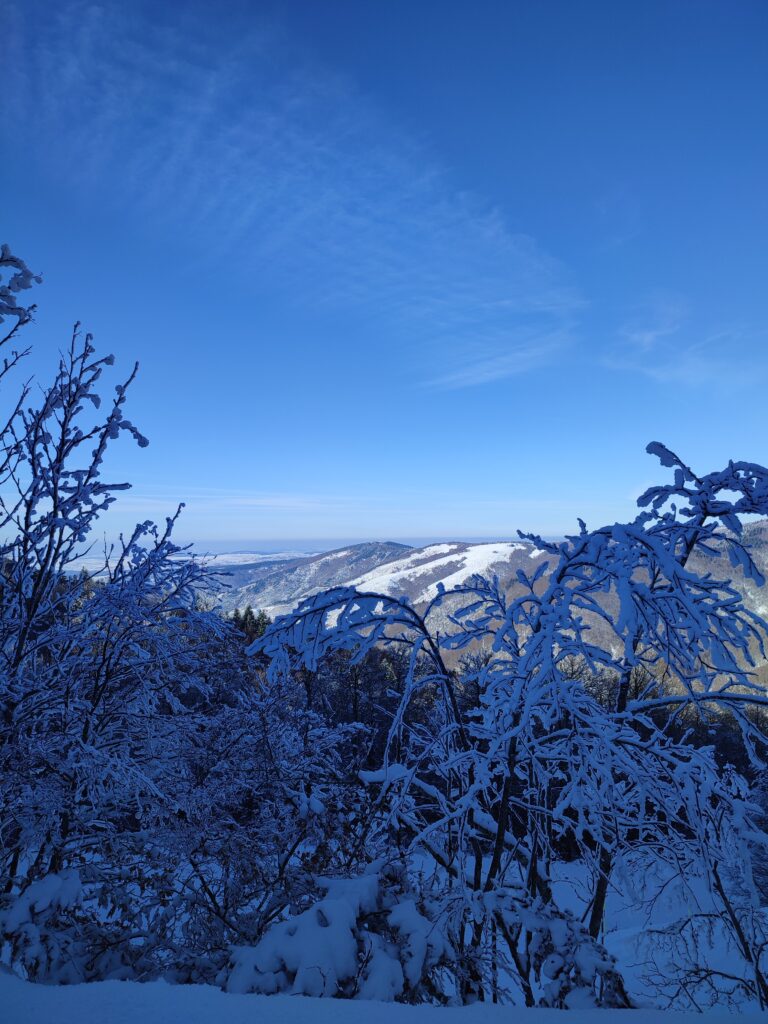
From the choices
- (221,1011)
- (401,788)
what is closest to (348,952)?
(221,1011)

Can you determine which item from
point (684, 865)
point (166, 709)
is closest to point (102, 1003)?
point (684, 865)

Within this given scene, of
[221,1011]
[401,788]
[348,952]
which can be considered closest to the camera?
[221,1011]

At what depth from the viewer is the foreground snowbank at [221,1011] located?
6.39 feet

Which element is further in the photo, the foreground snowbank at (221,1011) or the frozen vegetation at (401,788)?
the frozen vegetation at (401,788)

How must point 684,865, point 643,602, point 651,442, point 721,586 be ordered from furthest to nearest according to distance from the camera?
point 684,865, point 651,442, point 721,586, point 643,602

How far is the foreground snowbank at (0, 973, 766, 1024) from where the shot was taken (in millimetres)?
1947

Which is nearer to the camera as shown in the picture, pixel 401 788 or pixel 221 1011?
pixel 221 1011

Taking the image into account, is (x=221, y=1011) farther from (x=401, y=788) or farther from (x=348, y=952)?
(x=401, y=788)

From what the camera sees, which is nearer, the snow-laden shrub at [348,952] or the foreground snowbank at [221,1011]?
the foreground snowbank at [221,1011]

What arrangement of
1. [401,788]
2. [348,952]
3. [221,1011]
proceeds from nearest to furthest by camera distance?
[221,1011] < [348,952] < [401,788]

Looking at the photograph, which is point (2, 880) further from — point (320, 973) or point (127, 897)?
point (320, 973)

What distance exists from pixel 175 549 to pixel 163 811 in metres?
2.60

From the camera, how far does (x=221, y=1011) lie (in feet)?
6.61

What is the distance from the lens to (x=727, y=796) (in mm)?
2811
